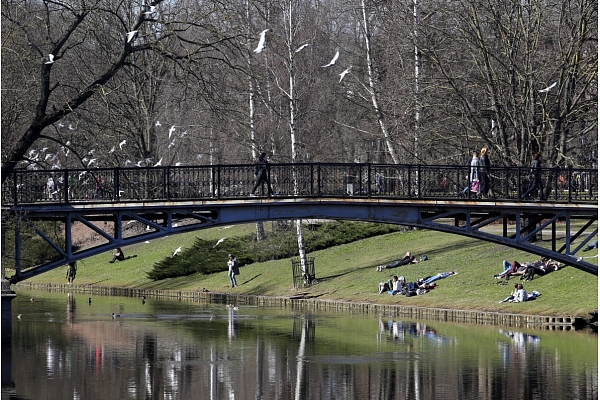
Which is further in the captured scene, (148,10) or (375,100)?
(375,100)

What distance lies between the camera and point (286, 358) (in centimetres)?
3594

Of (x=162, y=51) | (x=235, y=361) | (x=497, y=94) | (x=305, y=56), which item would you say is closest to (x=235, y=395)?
(x=235, y=361)

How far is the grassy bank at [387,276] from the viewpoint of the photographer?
143ft

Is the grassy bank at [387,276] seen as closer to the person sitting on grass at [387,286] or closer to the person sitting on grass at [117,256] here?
the person sitting on grass at [387,286]

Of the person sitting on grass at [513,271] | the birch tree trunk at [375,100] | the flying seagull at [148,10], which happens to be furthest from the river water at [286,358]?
the birch tree trunk at [375,100]

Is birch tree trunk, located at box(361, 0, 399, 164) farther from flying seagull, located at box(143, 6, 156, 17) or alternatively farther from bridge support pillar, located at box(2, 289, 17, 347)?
bridge support pillar, located at box(2, 289, 17, 347)

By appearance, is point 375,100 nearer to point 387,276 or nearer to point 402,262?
point 402,262

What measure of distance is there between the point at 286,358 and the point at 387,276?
16059mm

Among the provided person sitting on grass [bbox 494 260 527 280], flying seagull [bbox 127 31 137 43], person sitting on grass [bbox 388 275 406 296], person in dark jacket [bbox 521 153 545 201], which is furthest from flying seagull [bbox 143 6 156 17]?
person sitting on grass [bbox 494 260 527 280]

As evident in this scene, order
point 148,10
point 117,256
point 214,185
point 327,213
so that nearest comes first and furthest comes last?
point 148,10 < point 214,185 < point 327,213 < point 117,256

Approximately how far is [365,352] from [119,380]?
742 cm

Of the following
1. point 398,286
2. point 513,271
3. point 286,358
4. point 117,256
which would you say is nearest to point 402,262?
point 398,286

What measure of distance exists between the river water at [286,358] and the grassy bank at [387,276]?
2.47 metres

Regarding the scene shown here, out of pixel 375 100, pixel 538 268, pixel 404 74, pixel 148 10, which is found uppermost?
pixel 148 10
